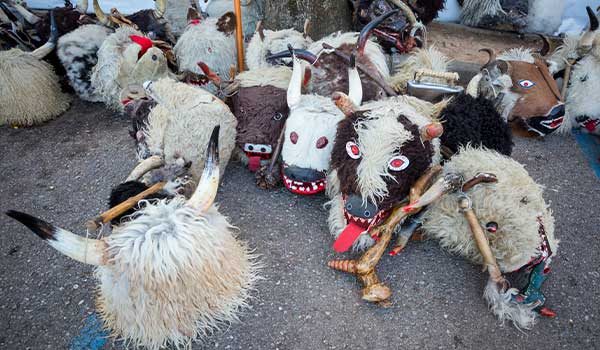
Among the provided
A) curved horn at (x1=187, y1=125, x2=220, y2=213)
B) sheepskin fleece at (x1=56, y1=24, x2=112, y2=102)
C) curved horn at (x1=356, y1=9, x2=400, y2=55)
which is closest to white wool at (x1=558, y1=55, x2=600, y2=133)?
curved horn at (x1=356, y1=9, x2=400, y2=55)

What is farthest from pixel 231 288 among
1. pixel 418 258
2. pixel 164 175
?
pixel 418 258

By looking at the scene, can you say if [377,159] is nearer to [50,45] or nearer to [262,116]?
[262,116]

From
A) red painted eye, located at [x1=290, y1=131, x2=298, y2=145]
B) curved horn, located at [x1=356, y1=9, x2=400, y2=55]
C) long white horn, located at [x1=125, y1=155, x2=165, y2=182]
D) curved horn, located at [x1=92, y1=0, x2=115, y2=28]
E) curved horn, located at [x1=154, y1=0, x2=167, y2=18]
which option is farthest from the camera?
curved horn, located at [x1=154, y1=0, x2=167, y2=18]

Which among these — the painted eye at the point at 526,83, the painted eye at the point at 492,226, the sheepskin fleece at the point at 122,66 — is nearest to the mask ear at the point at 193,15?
the sheepskin fleece at the point at 122,66

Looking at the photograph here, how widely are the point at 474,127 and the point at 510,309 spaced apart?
0.93 meters

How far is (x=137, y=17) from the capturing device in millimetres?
3520

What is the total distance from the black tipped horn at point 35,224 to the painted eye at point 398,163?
1.38m

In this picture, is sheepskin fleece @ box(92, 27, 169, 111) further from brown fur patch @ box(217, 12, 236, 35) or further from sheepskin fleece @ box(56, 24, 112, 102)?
brown fur patch @ box(217, 12, 236, 35)

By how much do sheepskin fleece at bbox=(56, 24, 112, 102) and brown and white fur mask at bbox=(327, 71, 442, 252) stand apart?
7.84ft

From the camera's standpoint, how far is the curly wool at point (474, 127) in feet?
6.91

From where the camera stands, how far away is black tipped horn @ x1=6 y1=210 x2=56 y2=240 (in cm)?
127

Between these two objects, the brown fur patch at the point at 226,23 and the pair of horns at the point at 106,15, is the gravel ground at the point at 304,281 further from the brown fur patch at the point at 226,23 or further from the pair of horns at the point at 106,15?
the pair of horns at the point at 106,15

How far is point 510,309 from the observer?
6.04 ft

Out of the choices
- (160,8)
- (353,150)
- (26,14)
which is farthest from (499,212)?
(26,14)
